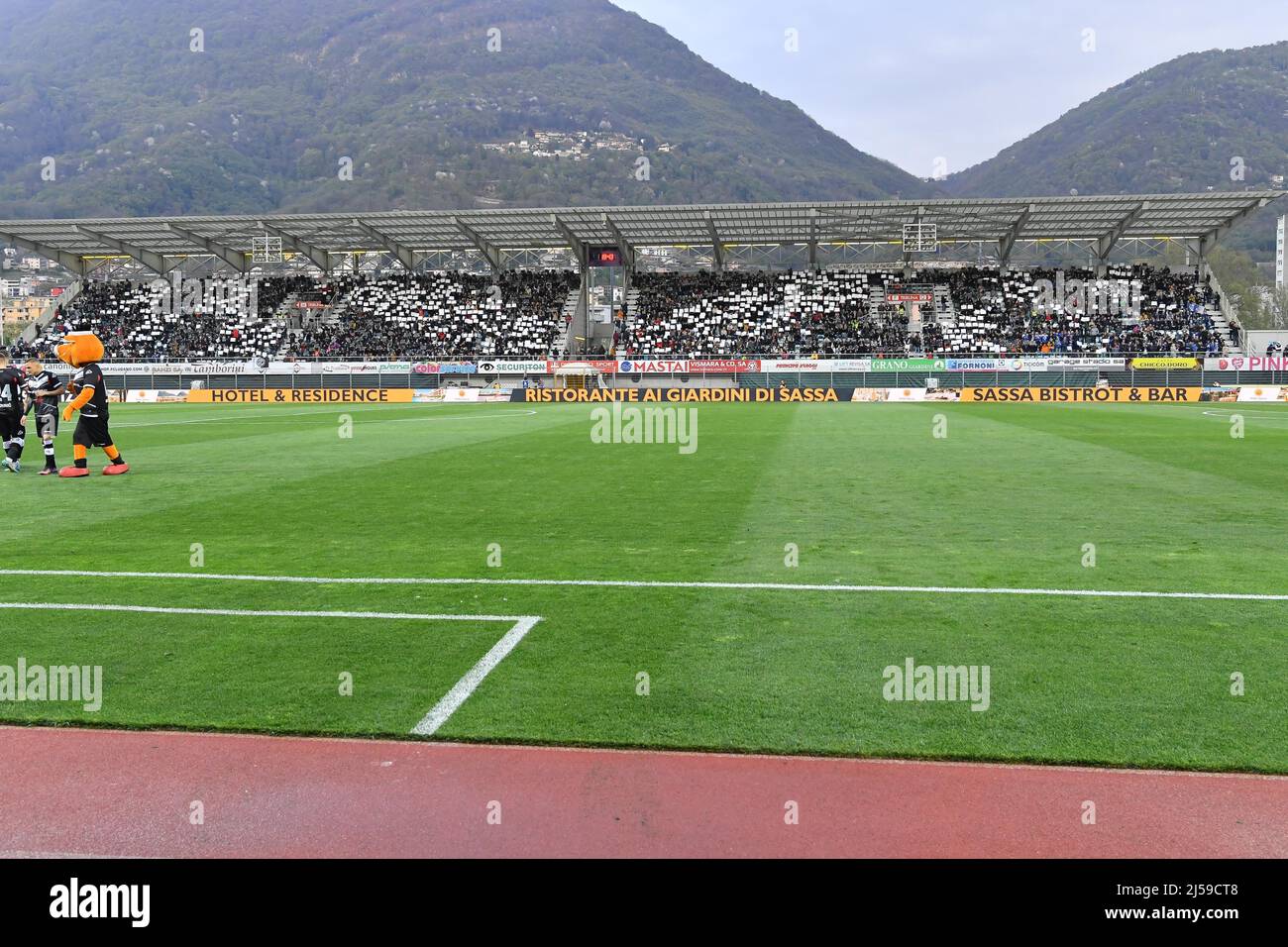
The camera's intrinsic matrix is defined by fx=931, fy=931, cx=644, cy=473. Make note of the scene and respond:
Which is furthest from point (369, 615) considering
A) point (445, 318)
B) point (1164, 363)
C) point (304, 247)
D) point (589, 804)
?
point (304, 247)

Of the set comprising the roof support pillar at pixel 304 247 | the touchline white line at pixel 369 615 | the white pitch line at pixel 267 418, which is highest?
the roof support pillar at pixel 304 247

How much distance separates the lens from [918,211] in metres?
55.0

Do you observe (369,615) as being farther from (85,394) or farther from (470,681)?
(85,394)

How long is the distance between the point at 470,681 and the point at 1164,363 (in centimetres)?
5674

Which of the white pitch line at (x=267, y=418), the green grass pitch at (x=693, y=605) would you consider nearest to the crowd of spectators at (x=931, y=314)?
the white pitch line at (x=267, y=418)

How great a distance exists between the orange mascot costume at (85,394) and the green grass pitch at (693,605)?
0.77 metres

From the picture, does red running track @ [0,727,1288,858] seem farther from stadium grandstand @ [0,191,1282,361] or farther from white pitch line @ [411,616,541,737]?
stadium grandstand @ [0,191,1282,361]

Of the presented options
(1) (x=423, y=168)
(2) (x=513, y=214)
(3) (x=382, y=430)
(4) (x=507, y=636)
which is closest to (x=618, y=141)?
(1) (x=423, y=168)

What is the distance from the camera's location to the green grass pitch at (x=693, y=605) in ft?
16.3

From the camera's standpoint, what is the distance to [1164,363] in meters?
52.8

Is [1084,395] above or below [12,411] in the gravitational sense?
below

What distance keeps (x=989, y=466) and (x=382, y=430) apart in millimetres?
17975

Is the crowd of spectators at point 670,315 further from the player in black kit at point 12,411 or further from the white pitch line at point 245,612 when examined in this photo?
the white pitch line at point 245,612

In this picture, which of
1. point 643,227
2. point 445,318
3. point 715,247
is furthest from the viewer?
point 445,318
